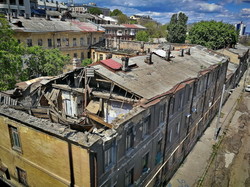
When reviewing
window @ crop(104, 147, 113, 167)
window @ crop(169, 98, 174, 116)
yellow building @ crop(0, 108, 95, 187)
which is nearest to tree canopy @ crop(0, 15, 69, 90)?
yellow building @ crop(0, 108, 95, 187)

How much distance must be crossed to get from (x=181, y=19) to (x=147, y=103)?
6402cm

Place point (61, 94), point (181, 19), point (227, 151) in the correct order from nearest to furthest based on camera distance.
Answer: point (61, 94) < point (227, 151) < point (181, 19)

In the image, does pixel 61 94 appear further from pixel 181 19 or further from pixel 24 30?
pixel 181 19

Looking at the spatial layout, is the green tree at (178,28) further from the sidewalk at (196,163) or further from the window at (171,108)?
the window at (171,108)

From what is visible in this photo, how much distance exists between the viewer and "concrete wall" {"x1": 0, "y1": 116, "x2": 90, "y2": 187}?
31.9ft

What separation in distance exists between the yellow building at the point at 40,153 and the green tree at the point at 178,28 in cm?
6549

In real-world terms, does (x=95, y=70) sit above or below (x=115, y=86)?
above

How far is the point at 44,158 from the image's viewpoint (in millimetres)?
11109

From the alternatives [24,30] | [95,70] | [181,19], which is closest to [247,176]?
[95,70]

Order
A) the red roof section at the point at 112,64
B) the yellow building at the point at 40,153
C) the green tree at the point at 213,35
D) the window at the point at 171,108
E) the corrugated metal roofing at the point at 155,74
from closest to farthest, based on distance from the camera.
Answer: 1. the yellow building at the point at 40,153
2. the corrugated metal roofing at the point at 155,74
3. the window at the point at 171,108
4. the red roof section at the point at 112,64
5. the green tree at the point at 213,35

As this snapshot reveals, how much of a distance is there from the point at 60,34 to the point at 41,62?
17.3 m

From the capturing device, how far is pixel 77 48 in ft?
161

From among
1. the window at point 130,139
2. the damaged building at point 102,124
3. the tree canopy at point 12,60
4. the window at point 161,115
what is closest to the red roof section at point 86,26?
the tree canopy at point 12,60

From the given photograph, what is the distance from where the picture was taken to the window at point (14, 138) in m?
12.0
